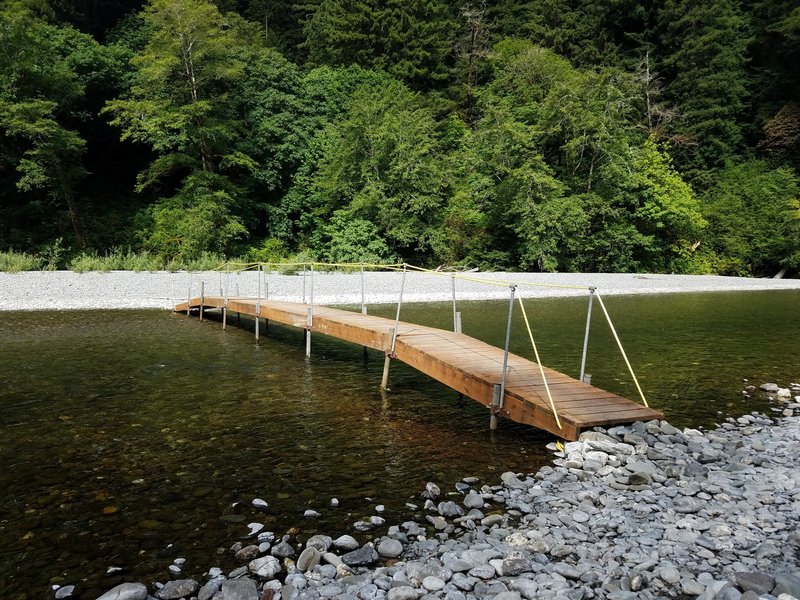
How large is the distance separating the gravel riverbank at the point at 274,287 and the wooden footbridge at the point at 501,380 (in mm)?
8858

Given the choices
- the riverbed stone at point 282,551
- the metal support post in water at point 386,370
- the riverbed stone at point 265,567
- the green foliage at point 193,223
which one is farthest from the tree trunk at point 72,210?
the riverbed stone at point 265,567

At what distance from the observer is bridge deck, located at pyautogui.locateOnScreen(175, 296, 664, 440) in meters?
6.02

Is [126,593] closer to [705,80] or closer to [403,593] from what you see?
[403,593]

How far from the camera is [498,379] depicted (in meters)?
6.91

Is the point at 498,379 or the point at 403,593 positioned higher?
the point at 498,379

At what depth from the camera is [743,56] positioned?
4438 centimetres

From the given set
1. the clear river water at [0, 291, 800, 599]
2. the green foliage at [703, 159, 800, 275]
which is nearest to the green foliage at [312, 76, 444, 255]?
the clear river water at [0, 291, 800, 599]

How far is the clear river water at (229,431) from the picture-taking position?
175 inches

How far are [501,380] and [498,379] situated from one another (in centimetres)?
12

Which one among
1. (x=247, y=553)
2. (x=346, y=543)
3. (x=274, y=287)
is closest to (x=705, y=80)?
(x=274, y=287)

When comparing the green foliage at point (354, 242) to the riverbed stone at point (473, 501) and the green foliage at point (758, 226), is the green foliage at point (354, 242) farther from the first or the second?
the riverbed stone at point (473, 501)

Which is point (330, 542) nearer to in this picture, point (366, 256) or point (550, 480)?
point (550, 480)

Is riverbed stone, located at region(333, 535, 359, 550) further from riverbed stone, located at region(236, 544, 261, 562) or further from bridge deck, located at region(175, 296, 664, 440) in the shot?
bridge deck, located at region(175, 296, 664, 440)

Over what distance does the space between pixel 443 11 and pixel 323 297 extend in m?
35.8
